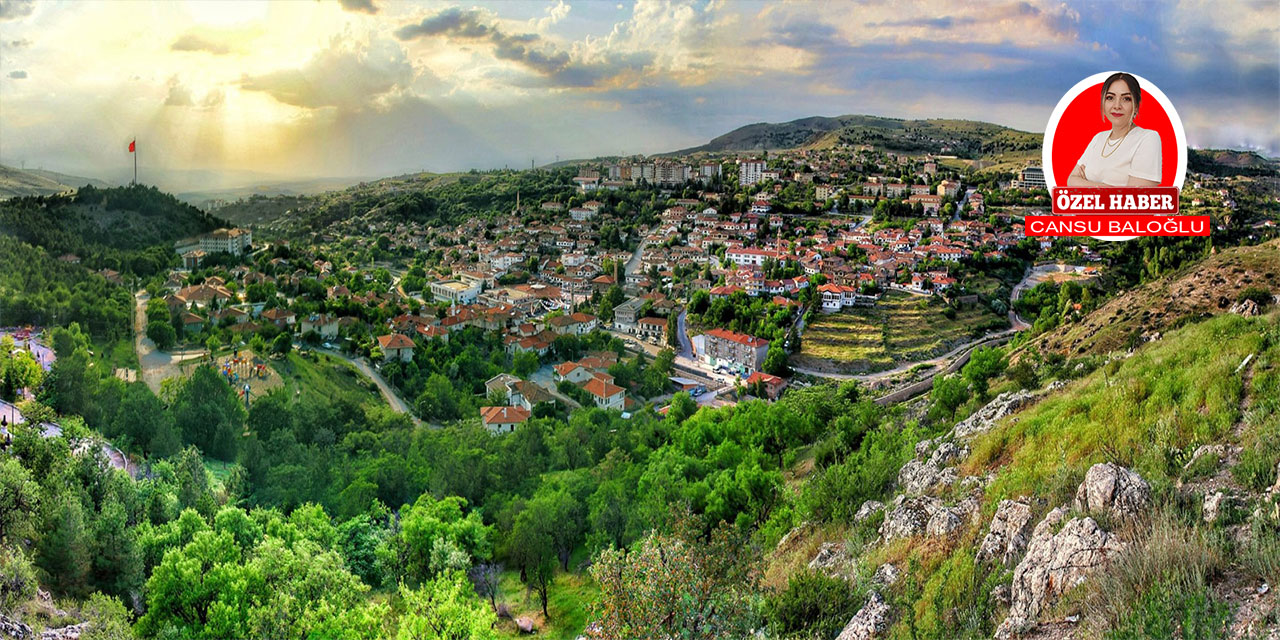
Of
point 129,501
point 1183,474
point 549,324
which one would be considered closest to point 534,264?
point 549,324

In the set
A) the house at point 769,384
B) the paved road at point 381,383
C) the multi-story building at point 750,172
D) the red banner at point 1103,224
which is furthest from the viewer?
the multi-story building at point 750,172

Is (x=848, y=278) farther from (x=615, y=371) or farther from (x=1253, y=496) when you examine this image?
(x=1253, y=496)

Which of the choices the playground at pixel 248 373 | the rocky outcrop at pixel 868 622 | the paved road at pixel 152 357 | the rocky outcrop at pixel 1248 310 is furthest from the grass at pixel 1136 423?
the paved road at pixel 152 357

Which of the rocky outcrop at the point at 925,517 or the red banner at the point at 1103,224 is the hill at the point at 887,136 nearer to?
the red banner at the point at 1103,224

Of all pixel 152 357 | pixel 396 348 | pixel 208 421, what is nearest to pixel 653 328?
pixel 396 348

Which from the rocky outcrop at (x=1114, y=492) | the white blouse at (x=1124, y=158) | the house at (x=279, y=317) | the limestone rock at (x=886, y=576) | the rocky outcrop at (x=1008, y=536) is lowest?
the house at (x=279, y=317)

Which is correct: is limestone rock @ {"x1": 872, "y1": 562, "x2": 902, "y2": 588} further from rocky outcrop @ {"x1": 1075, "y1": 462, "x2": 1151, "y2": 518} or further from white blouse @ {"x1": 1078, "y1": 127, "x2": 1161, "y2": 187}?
white blouse @ {"x1": 1078, "y1": 127, "x2": 1161, "y2": 187}
